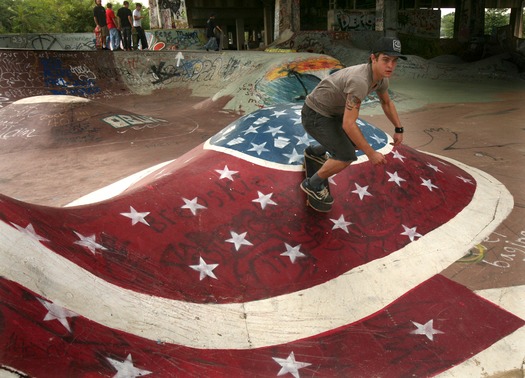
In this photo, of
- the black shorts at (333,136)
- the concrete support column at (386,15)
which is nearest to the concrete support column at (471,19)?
the concrete support column at (386,15)

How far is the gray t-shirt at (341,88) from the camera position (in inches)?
155

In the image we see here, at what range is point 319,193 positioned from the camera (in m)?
4.94

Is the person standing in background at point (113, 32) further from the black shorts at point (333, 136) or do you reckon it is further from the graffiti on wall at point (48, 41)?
the black shorts at point (333, 136)

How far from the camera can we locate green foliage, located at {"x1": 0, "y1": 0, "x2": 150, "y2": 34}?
1569 inches

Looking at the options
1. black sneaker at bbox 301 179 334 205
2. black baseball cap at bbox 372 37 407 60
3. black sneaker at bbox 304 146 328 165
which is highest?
A: black baseball cap at bbox 372 37 407 60

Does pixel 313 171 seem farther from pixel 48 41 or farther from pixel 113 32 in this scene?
pixel 48 41

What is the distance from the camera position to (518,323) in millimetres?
3918

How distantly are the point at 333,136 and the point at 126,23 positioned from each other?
20.0 meters

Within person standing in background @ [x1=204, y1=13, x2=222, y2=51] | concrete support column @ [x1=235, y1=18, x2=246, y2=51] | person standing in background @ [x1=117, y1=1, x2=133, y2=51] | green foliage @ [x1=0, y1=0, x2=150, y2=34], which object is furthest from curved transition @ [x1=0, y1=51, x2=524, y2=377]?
green foliage @ [x1=0, y1=0, x2=150, y2=34]

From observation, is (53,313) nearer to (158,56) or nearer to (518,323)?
(518,323)

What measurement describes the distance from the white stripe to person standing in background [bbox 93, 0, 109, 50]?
1965 centimetres

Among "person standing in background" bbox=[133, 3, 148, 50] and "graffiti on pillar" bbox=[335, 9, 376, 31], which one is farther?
"graffiti on pillar" bbox=[335, 9, 376, 31]

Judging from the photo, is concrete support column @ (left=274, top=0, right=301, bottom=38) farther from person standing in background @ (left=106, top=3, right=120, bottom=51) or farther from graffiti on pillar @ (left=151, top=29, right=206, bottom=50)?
person standing in background @ (left=106, top=3, right=120, bottom=51)

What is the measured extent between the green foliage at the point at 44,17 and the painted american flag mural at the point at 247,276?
42.5 m
